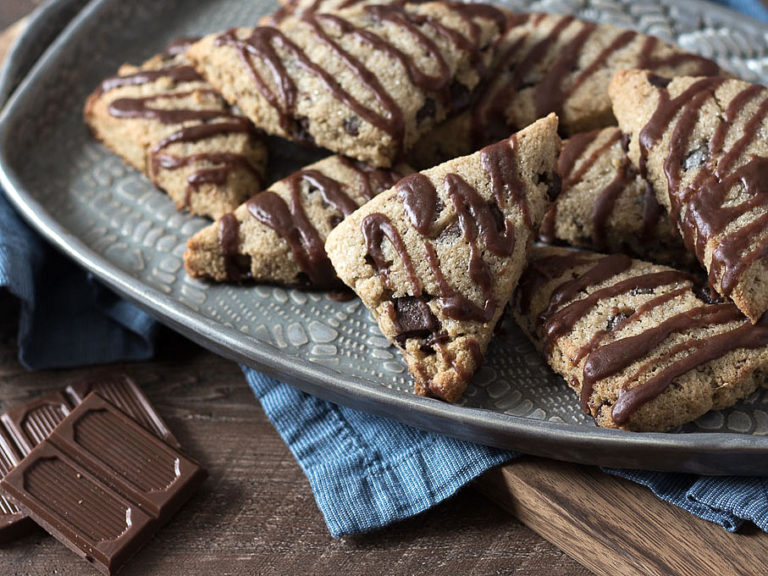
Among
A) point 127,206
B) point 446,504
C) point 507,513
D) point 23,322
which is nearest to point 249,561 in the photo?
point 446,504

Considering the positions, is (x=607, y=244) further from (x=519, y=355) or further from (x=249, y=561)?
(x=249, y=561)

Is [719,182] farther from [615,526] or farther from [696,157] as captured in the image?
[615,526]

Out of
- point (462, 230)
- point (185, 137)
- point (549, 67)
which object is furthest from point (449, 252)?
point (185, 137)

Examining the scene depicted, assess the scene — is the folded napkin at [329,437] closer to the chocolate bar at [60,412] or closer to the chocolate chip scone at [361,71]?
the chocolate bar at [60,412]

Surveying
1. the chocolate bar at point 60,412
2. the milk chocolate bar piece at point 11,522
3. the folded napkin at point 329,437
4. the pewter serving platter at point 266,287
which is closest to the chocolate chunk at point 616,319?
the pewter serving platter at point 266,287

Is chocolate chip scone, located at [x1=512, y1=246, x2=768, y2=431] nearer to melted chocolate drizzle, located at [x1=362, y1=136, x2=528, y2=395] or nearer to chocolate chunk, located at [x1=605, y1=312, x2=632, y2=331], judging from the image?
chocolate chunk, located at [x1=605, y1=312, x2=632, y2=331]

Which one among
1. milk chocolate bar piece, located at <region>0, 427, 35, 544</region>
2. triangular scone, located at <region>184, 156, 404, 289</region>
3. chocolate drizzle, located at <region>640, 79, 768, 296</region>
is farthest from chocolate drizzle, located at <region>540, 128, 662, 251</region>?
milk chocolate bar piece, located at <region>0, 427, 35, 544</region>

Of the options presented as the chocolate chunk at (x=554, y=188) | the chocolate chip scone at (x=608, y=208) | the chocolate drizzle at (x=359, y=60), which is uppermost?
the chocolate drizzle at (x=359, y=60)
